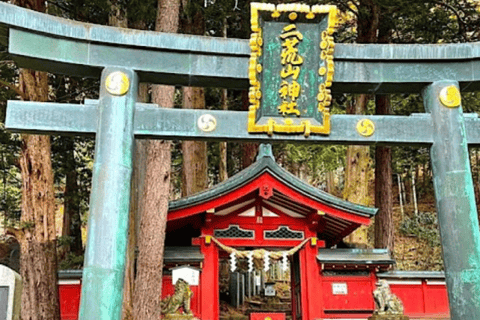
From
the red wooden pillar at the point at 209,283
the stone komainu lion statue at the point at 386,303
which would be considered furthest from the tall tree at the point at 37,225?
the stone komainu lion statue at the point at 386,303

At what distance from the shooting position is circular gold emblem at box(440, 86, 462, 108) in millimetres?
5109

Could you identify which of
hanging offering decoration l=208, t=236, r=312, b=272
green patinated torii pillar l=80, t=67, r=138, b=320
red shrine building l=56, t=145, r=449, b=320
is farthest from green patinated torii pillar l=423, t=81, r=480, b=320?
hanging offering decoration l=208, t=236, r=312, b=272

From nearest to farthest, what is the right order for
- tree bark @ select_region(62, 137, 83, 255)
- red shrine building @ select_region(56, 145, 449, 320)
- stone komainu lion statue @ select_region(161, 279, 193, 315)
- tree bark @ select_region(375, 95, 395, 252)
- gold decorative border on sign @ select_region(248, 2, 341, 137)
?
gold decorative border on sign @ select_region(248, 2, 341, 137)
stone komainu lion statue @ select_region(161, 279, 193, 315)
red shrine building @ select_region(56, 145, 449, 320)
tree bark @ select_region(375, 95, 395, 252)
tree bark @ select_region(62, 137, 83, 255)

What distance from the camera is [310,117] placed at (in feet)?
16.5

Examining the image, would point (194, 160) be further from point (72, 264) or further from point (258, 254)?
point (72, 264)

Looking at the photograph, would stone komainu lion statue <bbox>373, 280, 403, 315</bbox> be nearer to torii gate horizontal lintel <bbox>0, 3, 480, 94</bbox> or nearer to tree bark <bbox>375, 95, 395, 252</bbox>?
tree bark <bbox>375, 95, 395, 252</bbox>

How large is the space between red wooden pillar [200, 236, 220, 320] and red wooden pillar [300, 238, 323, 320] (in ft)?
6.41

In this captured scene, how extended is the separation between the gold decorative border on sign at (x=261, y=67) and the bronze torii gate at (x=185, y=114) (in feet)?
0.23

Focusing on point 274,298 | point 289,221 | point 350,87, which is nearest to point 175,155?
point 274,298

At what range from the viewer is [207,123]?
15.9 feet

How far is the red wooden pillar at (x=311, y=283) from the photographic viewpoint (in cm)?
1117

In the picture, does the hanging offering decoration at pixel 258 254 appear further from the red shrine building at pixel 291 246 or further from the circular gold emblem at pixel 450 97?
the circular gold emblem at pixel 450 97

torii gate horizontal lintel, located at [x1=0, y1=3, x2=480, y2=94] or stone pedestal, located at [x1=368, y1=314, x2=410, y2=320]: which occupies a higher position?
torii gate horizontal lintel, located at [x1=0, y1=3, x2=480, y2=94]

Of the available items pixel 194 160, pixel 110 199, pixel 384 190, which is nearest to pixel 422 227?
pixel 384 190
